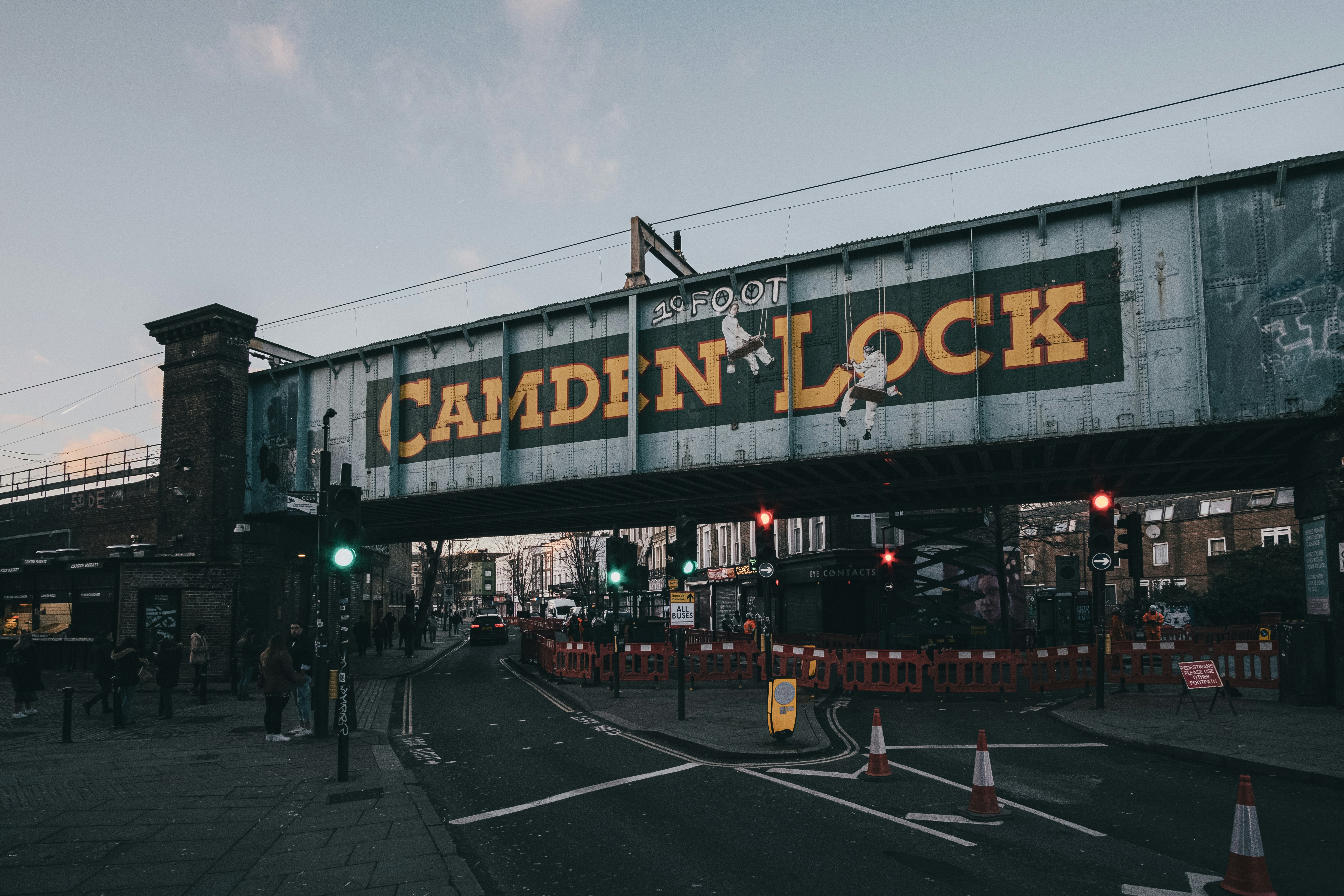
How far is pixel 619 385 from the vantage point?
21422 mm

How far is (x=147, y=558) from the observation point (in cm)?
2558

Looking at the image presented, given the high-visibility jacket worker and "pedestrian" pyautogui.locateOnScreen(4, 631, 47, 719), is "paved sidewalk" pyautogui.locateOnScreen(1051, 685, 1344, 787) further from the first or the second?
"pedestrian" pyautogui.locateOnScreen(4, 631, 47, 719)

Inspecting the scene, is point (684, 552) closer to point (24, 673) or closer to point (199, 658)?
point (199, 658)

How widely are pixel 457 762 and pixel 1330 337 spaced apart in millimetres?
16210

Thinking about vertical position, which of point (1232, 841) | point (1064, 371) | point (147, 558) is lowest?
point (1232, 841)

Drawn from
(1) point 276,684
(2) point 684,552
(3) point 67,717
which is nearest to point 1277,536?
(2) point 684,552

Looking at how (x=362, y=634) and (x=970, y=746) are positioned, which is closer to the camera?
(x=970, y=746)

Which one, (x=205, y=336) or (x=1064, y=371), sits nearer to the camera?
(x=1064, y=371)

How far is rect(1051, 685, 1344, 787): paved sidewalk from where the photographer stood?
10922mm

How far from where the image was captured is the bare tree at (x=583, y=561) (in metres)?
67.4

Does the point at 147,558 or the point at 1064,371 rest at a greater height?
the point at 1064,371

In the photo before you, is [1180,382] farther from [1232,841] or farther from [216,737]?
[216,737]

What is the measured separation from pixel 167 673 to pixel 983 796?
15589 millimetres

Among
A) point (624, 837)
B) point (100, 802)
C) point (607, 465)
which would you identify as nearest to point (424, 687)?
point (607, 465)
